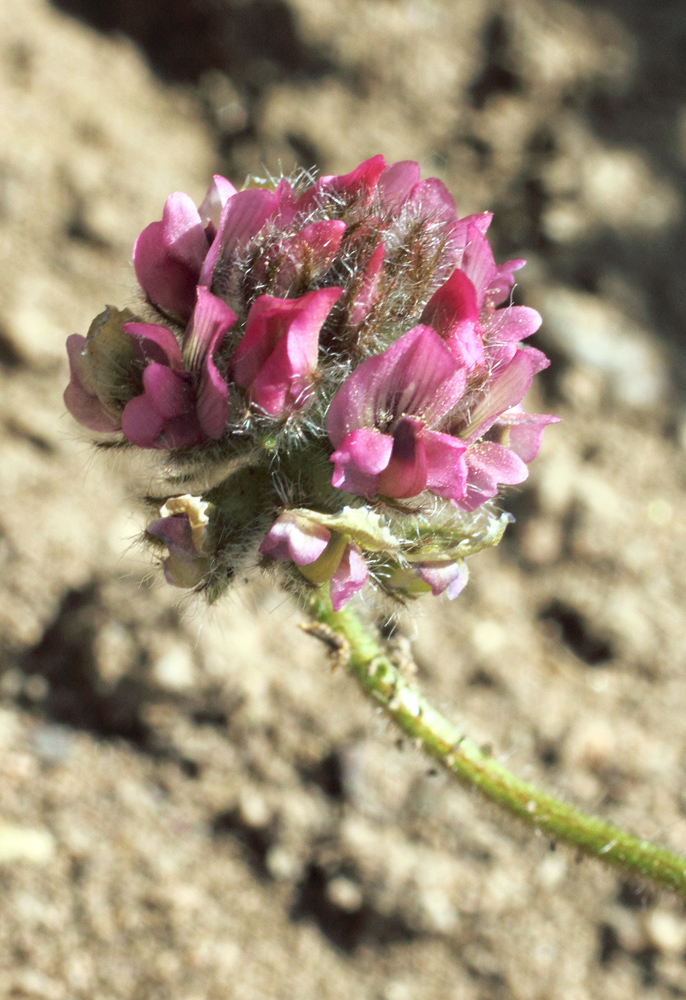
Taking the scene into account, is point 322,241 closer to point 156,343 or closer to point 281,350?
point 281,350

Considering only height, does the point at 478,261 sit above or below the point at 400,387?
above

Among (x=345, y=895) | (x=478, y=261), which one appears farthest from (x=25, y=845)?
(x=478, y=261)

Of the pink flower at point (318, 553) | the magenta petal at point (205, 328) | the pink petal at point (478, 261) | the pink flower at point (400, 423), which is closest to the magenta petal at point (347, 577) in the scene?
the pink flower at point (318, 553)

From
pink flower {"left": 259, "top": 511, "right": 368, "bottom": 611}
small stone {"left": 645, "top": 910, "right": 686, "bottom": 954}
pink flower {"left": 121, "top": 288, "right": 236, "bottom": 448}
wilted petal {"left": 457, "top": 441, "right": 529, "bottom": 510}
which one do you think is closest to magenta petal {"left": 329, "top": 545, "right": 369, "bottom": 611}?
pink flower {"left": 259, "top": 511, "right": 368, "bottom": 611}

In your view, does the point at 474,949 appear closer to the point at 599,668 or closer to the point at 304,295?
the point at 599,668

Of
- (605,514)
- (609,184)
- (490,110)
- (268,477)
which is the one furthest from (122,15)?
(268,477)

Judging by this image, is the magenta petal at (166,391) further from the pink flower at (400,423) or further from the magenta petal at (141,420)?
the pink flower at (400,423)
